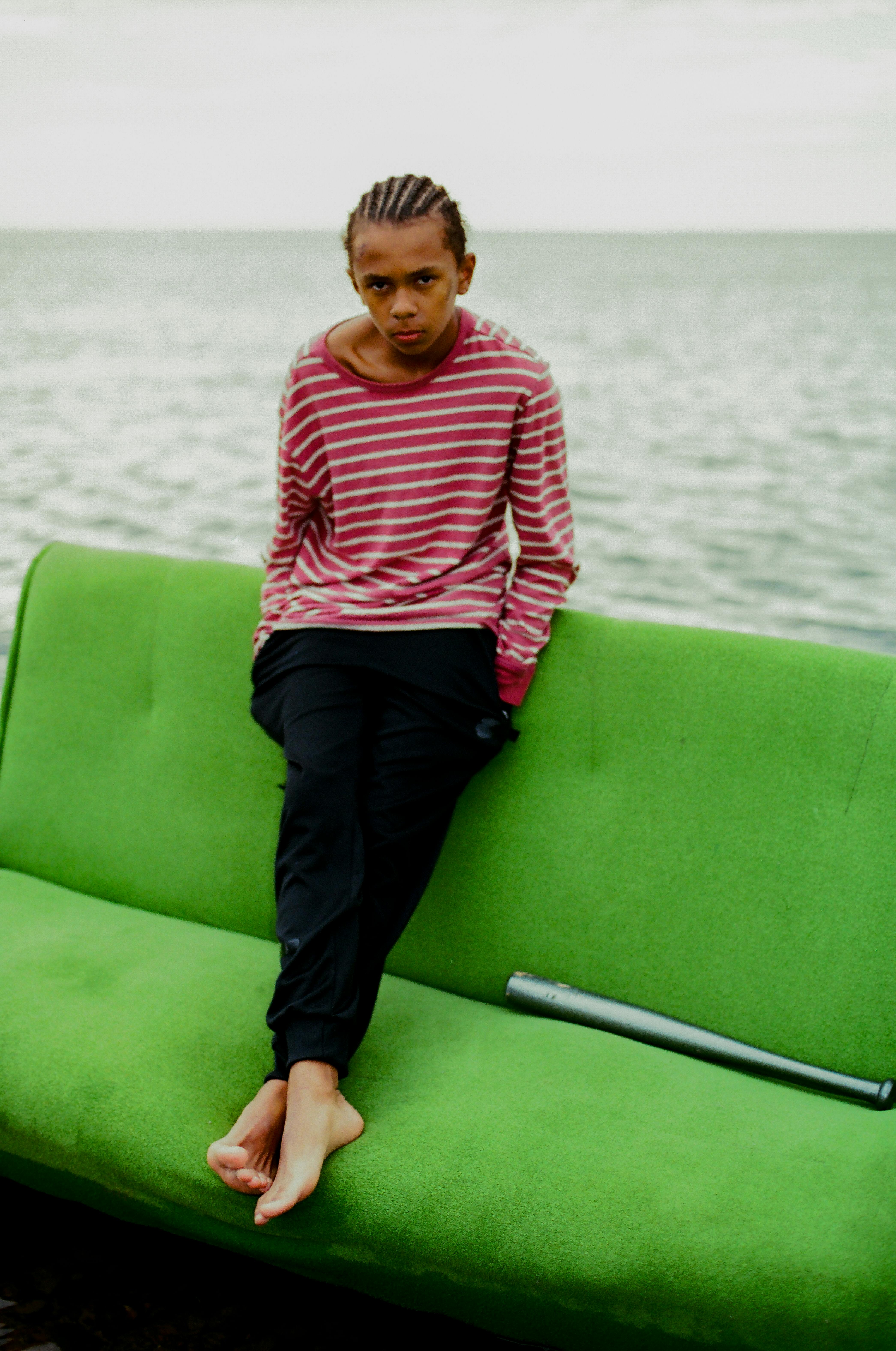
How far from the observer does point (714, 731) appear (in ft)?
5.10

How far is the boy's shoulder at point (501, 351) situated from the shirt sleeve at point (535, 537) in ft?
0.05

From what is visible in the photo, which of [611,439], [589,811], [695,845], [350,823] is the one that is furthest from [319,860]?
[611,439]

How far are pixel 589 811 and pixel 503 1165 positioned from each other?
56 centimetres

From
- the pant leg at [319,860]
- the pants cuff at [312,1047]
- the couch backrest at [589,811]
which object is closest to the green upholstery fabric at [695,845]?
the couch backrest at [589,811]

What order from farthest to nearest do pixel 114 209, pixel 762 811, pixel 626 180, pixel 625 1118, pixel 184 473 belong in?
1. pixel 184 473
2. pixel 626 180
3. pixel 114 209
4. pixel 762 811
5. pixel 625 1118

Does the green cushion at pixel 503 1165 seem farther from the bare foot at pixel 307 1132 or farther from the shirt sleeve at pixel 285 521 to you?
the shirt sleeve at pixel 285 521

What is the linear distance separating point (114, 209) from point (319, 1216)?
205 inches

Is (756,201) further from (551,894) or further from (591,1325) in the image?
(591,1325)

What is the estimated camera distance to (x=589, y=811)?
160 centimetres

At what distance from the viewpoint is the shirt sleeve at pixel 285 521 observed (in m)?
1.58

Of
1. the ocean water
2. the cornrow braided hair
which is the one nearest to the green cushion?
the ocean water

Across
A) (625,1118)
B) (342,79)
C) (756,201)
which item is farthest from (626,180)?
(625,1118)

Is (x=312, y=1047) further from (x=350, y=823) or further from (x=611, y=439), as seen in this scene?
(x=611, y=439)

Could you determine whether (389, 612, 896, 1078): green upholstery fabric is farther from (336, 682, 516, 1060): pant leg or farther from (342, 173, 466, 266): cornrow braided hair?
(342, 173, 466, 266): cornrow braided hair
